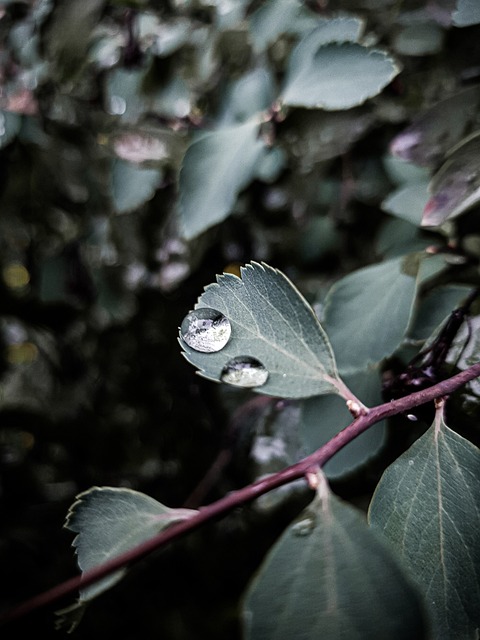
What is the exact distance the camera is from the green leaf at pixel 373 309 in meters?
0.44

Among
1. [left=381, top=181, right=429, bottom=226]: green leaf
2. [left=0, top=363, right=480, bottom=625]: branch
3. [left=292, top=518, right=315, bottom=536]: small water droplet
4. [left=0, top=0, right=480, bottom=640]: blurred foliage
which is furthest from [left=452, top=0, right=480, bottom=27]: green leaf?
[left=292, top=518, right=315, bottom=536]: small water droplet

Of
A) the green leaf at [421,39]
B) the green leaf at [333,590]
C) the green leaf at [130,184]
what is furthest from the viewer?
the green leaf at [130,184]

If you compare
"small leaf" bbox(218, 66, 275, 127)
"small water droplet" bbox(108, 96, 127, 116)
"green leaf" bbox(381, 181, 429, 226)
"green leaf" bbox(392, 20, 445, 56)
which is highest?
"small water droplet" bbox(108, 96, 127, 116)

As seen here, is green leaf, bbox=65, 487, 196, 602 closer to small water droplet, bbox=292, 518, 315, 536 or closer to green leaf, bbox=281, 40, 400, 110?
small water droplet, bbox=292, 518, 315, 536

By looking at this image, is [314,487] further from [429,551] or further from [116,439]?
[116,439]

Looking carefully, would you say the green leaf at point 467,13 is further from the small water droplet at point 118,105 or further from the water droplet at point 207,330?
the small water droplet at point 118,105

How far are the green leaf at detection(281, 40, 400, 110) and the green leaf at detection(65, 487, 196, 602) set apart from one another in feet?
1.16

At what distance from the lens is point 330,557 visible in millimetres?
278

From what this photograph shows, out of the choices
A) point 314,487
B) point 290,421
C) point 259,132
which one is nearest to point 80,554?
point 314,487

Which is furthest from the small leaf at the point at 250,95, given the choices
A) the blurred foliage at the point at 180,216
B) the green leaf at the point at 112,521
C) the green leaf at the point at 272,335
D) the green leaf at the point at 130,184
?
the green leaf at the point at 112,521

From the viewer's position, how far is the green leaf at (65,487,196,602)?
1.08 feet

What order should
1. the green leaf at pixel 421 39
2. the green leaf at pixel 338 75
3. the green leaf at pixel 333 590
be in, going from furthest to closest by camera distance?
the green leaf at pixel 421 39
the green leaf at pixel 338 75
the green leaf at pixel 333 590

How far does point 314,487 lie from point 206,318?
0.12 m

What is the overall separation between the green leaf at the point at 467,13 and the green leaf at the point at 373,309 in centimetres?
18
